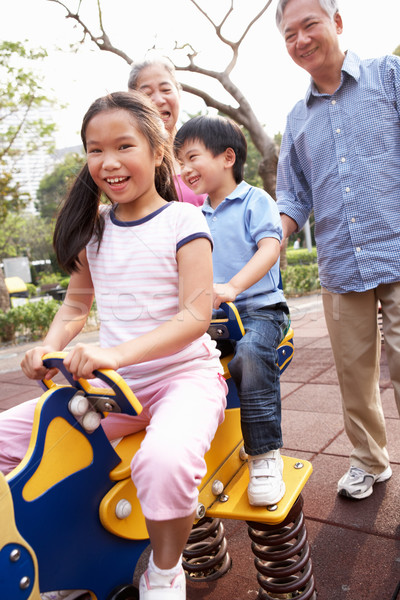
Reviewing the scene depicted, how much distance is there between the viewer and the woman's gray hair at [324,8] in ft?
6.69

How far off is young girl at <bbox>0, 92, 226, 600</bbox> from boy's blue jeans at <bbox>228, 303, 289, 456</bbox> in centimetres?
17

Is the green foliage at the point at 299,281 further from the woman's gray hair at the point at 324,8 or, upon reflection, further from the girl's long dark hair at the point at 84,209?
the girl's long dark hair at the point at 84,209

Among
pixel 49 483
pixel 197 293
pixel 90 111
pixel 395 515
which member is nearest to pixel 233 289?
pixel 197 293

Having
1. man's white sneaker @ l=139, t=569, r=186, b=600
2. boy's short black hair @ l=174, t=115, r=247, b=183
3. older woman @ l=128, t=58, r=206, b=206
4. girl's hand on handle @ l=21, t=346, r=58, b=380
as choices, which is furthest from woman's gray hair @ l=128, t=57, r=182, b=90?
man's white sneaker @ l=139, t=569, r=186, b=600

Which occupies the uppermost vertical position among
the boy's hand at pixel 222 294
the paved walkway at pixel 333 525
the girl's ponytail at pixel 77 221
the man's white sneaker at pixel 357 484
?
the girl's ponytail at pixel 77 221

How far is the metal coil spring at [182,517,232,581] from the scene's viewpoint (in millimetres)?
1889

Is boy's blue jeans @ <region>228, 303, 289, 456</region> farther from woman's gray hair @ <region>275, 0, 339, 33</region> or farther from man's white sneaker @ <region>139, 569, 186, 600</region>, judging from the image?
woman's gray hair @ <region>275, 0, 339, 33</region>

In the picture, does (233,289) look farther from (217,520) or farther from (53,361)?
(217,520)

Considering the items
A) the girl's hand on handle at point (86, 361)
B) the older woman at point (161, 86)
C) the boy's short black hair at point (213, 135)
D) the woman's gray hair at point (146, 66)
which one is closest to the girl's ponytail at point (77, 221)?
the girl's hand on handle at point (86, 361)

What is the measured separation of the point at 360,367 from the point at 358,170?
32.6 inches

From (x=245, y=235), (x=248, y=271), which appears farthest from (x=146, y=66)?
(x=248, y=271)

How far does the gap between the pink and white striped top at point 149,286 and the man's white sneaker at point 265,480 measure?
1.13ft

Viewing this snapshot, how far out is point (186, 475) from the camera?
115 cm

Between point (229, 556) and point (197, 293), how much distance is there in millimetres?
1119
